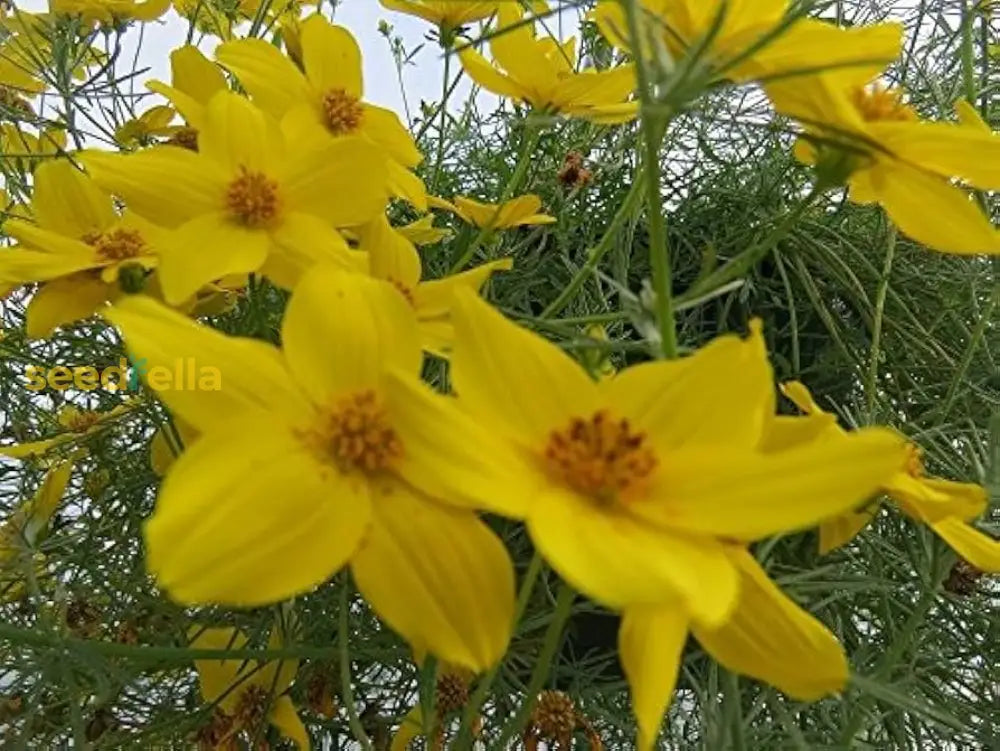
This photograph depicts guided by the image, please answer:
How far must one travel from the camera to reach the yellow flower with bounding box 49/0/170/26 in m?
0.68

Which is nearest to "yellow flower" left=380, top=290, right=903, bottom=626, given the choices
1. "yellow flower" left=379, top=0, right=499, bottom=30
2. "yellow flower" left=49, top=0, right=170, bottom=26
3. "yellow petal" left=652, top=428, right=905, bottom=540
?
"yellow petal" left=652, top=428, right=905, bottom=540

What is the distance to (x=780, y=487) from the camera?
241 millimetres

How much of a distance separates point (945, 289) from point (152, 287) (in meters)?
0.50

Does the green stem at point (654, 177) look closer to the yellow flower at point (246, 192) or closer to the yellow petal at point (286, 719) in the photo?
the yellow flower at point (246, 192)

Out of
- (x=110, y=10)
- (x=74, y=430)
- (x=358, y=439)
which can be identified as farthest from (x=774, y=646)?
(x=110, y=10)

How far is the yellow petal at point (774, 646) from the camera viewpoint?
0.84 ft

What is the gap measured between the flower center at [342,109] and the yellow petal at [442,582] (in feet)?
0.92

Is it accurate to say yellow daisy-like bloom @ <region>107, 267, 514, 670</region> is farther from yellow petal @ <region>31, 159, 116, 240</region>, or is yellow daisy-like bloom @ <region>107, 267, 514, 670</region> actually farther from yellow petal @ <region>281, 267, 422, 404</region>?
yellow petal @ <region>31, 159, 116, 240</region>

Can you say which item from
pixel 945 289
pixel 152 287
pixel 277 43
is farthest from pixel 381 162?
pixel 945 289

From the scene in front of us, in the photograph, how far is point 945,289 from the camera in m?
0.73

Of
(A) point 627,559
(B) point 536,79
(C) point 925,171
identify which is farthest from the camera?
(B) point 536,79

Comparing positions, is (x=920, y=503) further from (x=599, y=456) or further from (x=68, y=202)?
(x=68, y=202)

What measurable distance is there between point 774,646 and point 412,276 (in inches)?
8.7

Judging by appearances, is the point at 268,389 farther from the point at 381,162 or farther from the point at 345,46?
the point at 345,46
